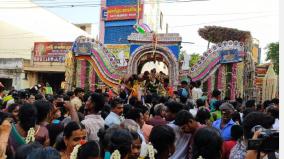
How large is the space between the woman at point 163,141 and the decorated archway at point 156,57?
1347 centimetres

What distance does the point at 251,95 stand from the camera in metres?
18.5

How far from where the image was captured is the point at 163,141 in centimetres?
351

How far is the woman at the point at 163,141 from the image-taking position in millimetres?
3510

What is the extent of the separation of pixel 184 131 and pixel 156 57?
1377 centimetres

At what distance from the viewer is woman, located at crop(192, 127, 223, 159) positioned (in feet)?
10.9

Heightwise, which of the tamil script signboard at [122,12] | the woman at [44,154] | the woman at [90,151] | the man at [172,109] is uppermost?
the tamil script signboard at [122,12]

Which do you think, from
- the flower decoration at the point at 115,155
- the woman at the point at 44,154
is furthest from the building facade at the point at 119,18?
the woman at the point at 44,154

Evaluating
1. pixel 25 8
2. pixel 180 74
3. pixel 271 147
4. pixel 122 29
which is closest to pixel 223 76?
pixel 180 74

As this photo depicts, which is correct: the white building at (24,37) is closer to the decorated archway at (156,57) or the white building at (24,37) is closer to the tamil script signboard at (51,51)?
the tamil script signboard at (51,51)

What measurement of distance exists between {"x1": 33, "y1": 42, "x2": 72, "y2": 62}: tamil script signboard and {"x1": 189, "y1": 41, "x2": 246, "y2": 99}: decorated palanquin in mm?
11150

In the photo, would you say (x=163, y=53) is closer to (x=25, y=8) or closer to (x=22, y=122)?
(x=22, y=122)

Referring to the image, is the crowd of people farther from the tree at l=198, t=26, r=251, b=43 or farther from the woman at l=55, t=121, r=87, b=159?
the tree at l=198, t=26, r=251, b=43

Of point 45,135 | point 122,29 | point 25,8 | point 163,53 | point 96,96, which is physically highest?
point 25,8

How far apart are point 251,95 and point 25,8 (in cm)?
2160
